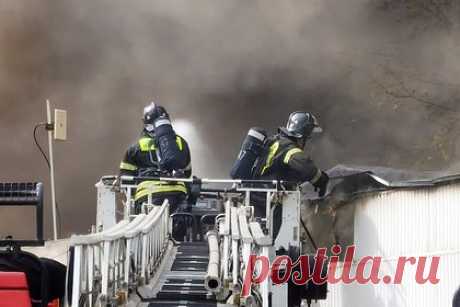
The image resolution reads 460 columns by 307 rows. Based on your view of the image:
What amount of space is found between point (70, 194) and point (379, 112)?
16.3ft

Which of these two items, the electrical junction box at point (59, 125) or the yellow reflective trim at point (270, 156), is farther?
the electrical junction box at point (59, 125)

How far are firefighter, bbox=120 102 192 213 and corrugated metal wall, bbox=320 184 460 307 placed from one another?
6.22 ft

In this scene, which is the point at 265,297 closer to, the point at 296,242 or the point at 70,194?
the point at 296,242

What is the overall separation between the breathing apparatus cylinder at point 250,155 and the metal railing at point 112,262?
291 cm

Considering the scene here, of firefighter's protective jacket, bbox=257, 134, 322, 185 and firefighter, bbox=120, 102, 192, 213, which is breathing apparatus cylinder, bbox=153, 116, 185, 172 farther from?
firefighter's protective jacket, bbox=257, 134, 322, 185

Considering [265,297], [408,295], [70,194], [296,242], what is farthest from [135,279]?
[70,194]

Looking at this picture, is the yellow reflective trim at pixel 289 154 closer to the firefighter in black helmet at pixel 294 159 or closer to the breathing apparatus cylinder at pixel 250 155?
the firefighter in black helmet at pixel 294 159

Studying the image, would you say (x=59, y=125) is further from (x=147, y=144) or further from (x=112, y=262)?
(x=112, y=262)

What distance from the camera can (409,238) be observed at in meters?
8.99

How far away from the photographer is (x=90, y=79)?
1502 centimetres

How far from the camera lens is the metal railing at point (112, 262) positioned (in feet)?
16.4

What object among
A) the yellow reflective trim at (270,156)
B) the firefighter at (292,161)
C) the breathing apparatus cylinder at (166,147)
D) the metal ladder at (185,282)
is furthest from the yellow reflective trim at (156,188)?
the yellow reflective trim at (270,156)

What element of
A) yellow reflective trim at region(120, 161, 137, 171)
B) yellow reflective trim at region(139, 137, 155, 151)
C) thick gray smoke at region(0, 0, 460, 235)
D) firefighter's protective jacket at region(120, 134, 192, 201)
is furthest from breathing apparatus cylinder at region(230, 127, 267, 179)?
thick gray smoke at region(0, 0, 460, 235)

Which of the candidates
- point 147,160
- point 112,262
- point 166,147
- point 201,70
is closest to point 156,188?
point 166,147
